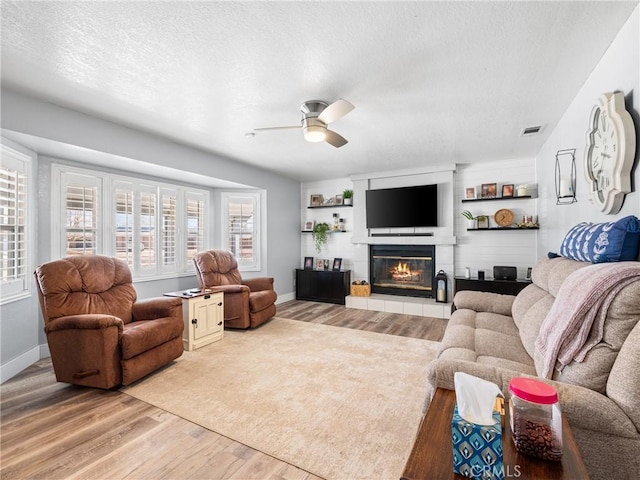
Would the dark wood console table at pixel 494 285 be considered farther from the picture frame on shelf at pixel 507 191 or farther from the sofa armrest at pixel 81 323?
the sofa armrest at pixel 81 323

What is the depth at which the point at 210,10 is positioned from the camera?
1.67m

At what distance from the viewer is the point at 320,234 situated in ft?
20.7

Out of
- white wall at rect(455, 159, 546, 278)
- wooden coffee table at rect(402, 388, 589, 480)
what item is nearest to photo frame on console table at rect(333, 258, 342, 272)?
white wall at rect(455, 159, 546, 278)

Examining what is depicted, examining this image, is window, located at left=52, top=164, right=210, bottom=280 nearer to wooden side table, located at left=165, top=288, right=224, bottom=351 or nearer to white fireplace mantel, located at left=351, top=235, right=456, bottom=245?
wooden side table, located at left=165, top=288, right=224, bottom=351

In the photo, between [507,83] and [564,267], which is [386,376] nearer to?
[564,267]

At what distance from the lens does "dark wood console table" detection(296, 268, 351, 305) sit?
5863mm

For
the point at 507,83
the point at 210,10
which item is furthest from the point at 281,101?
the point at 507,83

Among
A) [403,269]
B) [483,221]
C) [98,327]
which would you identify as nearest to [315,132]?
[98,327]

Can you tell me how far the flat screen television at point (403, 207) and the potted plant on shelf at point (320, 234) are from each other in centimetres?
98

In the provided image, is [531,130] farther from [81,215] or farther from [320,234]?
[81,215]

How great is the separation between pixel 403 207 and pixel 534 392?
4.72 metres

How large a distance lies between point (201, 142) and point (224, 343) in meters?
2.57

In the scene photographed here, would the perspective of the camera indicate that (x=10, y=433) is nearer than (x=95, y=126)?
Yes

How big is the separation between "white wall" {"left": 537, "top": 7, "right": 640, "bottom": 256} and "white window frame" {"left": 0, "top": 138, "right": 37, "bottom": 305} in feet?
15.7
